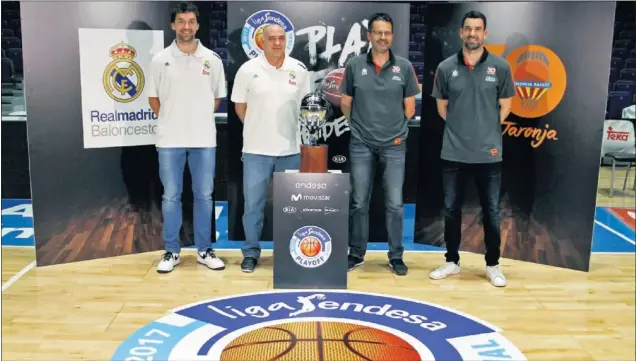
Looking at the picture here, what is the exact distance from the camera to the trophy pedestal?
13.9 ft

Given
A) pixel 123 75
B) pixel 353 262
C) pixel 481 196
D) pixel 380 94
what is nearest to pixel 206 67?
pixel 123 75

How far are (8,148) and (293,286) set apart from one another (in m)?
4.49

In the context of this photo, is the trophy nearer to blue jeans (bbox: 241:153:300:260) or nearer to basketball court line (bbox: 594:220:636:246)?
blue jeans (bbox: 241:153:300:260)

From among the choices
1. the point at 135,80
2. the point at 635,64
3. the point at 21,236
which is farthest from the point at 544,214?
the point at 635,64

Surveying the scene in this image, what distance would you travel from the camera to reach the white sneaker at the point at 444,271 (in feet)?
15.0

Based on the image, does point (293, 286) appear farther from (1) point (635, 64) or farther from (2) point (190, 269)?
(1) point (635, 64)

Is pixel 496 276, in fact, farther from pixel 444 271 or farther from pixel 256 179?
pixel 256 179

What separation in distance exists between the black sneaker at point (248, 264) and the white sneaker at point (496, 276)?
1631 millimetres

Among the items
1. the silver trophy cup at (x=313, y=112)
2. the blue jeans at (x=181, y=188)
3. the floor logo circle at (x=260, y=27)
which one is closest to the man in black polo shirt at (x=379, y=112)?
the silver trophy cup at (x=313, y=112)

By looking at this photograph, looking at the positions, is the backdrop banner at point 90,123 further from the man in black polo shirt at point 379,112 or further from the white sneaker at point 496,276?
the white sneaker at point 496,276

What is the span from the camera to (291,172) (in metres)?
4.22

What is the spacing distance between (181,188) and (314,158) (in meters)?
1.08

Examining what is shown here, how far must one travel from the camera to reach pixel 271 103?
4402 mm

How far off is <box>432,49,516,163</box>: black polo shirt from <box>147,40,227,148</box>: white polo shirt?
5.30 ft
